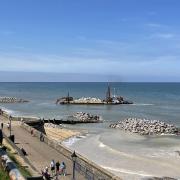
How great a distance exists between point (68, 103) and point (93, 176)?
3760 inches

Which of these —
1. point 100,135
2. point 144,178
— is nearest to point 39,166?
point 144,178

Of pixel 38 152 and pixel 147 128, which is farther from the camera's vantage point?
pixel 147 128

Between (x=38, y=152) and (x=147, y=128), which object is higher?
(x=38, y=152)

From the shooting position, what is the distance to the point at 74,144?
152 feet

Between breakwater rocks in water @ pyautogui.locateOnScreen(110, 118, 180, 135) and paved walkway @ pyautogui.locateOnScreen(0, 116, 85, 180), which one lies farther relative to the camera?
breakwater rocks in water @ pyautogui.locateOnScreen(110, 118, 180, 135)

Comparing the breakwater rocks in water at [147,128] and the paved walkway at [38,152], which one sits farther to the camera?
the breakwater rocks in water at [147,128]

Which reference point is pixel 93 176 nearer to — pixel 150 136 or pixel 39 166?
pixel 39 166

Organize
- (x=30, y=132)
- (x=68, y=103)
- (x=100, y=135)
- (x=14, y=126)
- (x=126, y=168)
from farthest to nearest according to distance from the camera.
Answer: (x=68, y=103)
(x=100, y=135)
(x=14, y=126)
(x=30, y=132)
(x=126, y=168)

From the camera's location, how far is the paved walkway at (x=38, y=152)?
2797cm

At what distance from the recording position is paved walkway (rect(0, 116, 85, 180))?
28.0m

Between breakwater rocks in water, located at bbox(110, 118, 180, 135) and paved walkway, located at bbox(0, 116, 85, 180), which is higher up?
paved walkway, located at bbox(0, 116, 85, 180)

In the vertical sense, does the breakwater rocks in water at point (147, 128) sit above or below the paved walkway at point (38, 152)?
below

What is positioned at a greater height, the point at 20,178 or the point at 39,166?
the point at 20,178

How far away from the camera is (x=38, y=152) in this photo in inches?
1261
